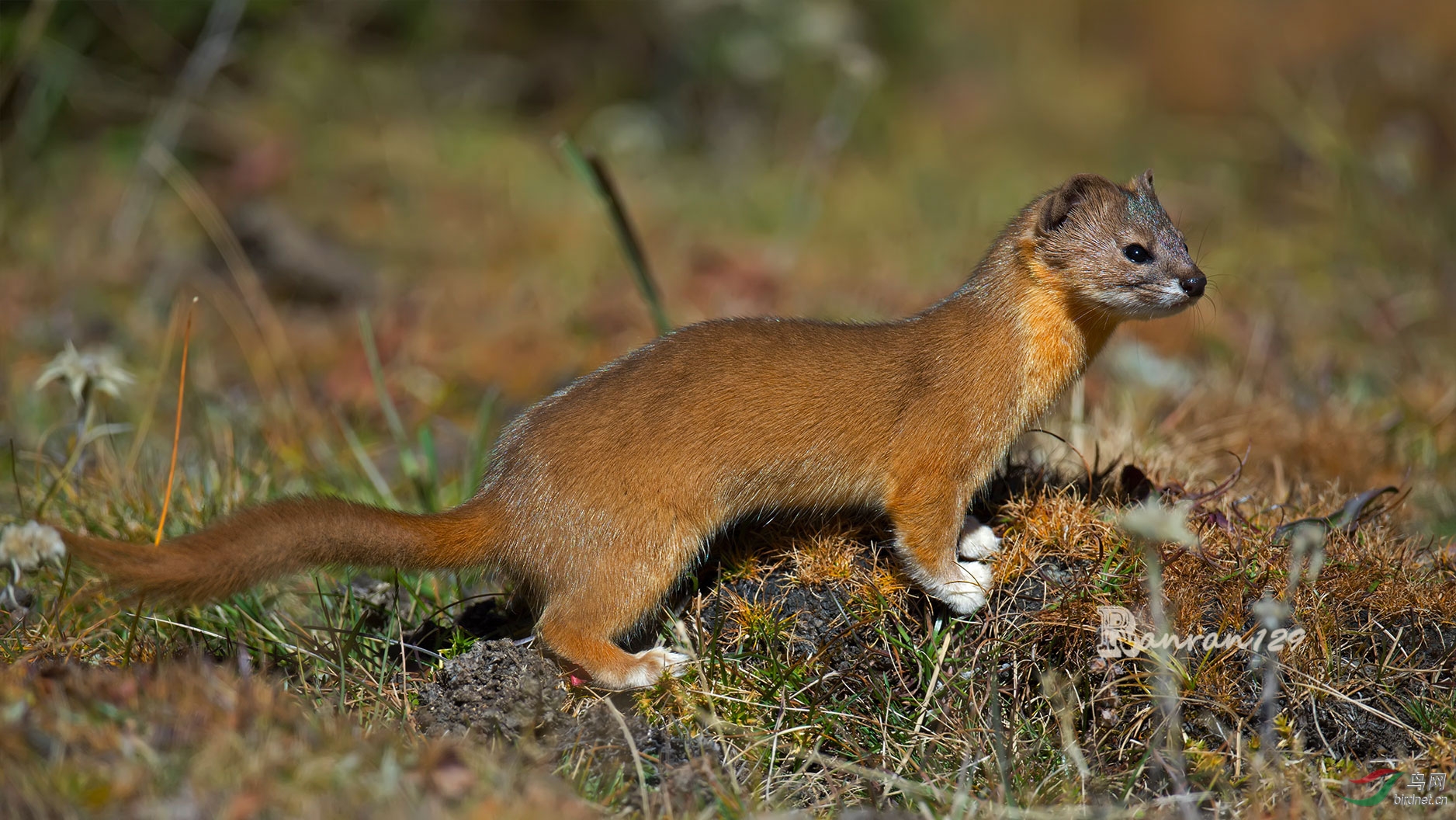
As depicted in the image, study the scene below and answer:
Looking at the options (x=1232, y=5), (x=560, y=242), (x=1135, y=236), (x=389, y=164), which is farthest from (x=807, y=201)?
(x=1232, y=5)

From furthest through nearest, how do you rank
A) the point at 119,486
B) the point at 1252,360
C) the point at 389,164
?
the point at 389,164
the point at 1252,360
the point at 119,486

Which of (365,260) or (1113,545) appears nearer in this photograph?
(1113,545)

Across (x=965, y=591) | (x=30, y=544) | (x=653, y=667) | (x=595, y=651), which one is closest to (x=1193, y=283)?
(x=965, y=591)

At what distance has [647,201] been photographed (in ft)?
31.3

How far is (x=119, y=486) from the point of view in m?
4.34

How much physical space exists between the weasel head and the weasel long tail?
1905 millimetres

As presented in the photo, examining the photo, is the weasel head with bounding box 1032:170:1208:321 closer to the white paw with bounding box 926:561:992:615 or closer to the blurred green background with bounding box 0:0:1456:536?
the blurred green background with bounding box 0:0:1456:536

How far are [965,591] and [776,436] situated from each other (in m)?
0.72

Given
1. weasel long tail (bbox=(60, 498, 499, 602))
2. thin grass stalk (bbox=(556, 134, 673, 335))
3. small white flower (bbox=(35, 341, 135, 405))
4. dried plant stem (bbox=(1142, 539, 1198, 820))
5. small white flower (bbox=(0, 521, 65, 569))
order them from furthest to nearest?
1. thin grass stalk (bbox=(556, 134, 673, 335))
2. small white flower (bbox=(35, 341, 135, 405))
3. small white flower (bbox=(0, 521, 65, 569))
4. weasel long tail (bbox=(60, 498, 499, 602))
5. dried plant stem (bbox=(1142, 539, 1198, 820))

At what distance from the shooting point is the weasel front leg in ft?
10.8

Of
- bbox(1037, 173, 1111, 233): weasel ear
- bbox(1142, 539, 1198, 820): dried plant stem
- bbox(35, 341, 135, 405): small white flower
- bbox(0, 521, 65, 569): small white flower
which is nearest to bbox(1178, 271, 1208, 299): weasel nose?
bbox(1037, 173, 1111, 233): weasel ear

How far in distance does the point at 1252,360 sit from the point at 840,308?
7.83 ft

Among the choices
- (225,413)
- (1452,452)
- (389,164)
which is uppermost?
(389,164)

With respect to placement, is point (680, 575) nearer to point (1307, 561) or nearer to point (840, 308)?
point (1307, 561)
